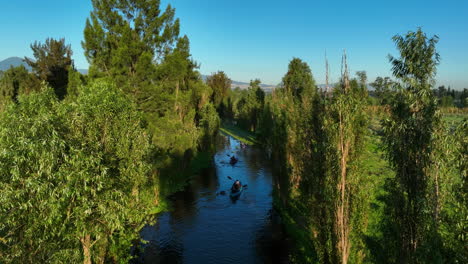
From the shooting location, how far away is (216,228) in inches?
1262

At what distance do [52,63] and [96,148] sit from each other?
6140 centimetres

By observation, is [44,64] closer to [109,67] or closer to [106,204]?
[109,67]

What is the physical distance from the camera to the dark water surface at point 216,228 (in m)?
26.6

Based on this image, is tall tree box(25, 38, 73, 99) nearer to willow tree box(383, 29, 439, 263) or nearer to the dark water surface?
the dark water surface

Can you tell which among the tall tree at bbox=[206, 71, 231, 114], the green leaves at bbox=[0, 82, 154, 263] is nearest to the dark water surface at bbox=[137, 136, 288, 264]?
the green leaves at bbox=[0, 82, 154, 263]

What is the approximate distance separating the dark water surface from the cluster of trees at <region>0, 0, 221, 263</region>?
12.1 ft

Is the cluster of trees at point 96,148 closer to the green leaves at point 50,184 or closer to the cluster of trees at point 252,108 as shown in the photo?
the green leaves at point 50,184

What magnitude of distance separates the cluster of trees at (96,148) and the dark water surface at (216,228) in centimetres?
370

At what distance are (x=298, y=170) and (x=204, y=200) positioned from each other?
43.7 ft

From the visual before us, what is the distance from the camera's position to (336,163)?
57.5 feet

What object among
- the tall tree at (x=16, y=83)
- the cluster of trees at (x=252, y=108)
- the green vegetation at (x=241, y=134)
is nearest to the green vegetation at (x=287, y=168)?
the tall tree at (x=16, y=83)

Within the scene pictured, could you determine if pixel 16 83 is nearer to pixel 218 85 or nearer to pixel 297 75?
pixel 218 85

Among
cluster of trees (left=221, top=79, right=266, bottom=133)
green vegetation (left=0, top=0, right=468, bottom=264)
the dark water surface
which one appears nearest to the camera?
green vegetation (left=0, top=0, right=468, bottom=264)

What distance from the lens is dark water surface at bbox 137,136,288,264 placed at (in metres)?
26.6
